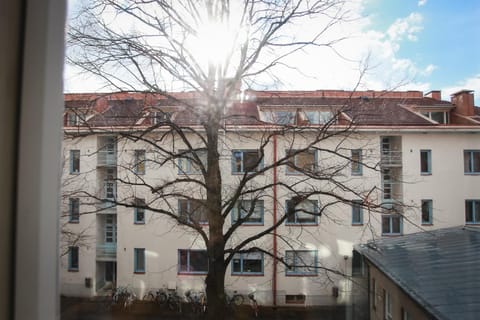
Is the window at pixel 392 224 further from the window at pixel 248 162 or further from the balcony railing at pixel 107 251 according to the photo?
the balcony railing at pixel 107 251

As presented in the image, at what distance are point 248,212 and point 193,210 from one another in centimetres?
16

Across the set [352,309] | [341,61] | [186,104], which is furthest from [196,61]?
[352,309]

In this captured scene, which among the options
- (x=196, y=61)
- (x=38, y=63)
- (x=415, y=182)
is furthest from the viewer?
(x=196, y=61)

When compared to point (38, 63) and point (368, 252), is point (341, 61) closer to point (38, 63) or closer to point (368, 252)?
point (368, 252)

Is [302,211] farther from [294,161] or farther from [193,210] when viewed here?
[193,210]

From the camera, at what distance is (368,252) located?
2.85ft

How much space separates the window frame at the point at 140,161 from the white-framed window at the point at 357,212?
616 millimetres

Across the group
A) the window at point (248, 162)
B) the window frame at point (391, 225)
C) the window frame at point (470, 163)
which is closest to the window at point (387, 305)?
the window frame at point (391, 225)

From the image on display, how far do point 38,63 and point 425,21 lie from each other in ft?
3.13

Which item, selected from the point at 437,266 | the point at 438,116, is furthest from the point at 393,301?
the point at 438,116

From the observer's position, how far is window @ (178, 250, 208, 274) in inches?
36.2

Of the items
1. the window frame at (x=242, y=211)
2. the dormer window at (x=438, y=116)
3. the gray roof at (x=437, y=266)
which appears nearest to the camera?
the gray roof at (x=437, y=266)

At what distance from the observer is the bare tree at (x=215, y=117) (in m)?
0.92

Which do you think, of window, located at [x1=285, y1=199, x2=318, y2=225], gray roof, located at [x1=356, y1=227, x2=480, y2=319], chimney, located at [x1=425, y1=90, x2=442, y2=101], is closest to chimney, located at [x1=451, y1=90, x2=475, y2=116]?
chimney, located at [x1=425, y1=90, x2=442, y2=101]
